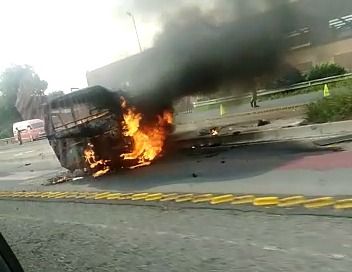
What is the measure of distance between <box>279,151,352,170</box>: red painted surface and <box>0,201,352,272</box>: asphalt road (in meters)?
2.32

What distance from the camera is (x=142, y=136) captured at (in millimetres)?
11430

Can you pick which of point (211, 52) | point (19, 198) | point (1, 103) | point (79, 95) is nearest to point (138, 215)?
point (19, 198)

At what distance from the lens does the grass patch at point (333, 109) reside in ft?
34.8

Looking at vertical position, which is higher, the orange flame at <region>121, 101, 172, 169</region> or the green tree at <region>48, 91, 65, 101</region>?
the green tree at <region>48, 91, 65, 101</region>

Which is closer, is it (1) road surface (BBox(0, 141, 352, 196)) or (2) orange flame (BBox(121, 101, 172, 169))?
(1) road surface (BBox(0, 141, 352, 196))

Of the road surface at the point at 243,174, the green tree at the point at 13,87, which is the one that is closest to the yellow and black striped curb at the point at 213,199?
the road surface at the point at 243,174

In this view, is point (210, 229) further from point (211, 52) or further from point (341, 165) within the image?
Answer: point (211, 52)

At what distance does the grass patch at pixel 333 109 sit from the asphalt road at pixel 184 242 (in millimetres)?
5754

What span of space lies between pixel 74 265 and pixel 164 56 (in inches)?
314

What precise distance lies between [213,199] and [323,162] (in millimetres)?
2097

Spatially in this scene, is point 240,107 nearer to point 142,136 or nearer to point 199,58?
point 199,58

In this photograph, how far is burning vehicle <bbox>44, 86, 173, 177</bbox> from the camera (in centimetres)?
1080

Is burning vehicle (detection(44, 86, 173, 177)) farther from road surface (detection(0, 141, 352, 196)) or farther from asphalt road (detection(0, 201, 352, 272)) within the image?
asphalt road (detection(0, 201, 352, 272))

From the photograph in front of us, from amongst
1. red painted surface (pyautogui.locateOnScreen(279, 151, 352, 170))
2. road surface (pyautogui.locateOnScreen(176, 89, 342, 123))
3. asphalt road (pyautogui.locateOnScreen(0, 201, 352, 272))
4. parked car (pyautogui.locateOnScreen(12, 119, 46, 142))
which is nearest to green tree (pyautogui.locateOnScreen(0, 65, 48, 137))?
parked car (pyautogui.locateOnScreen(12, 119, 46, 142))
